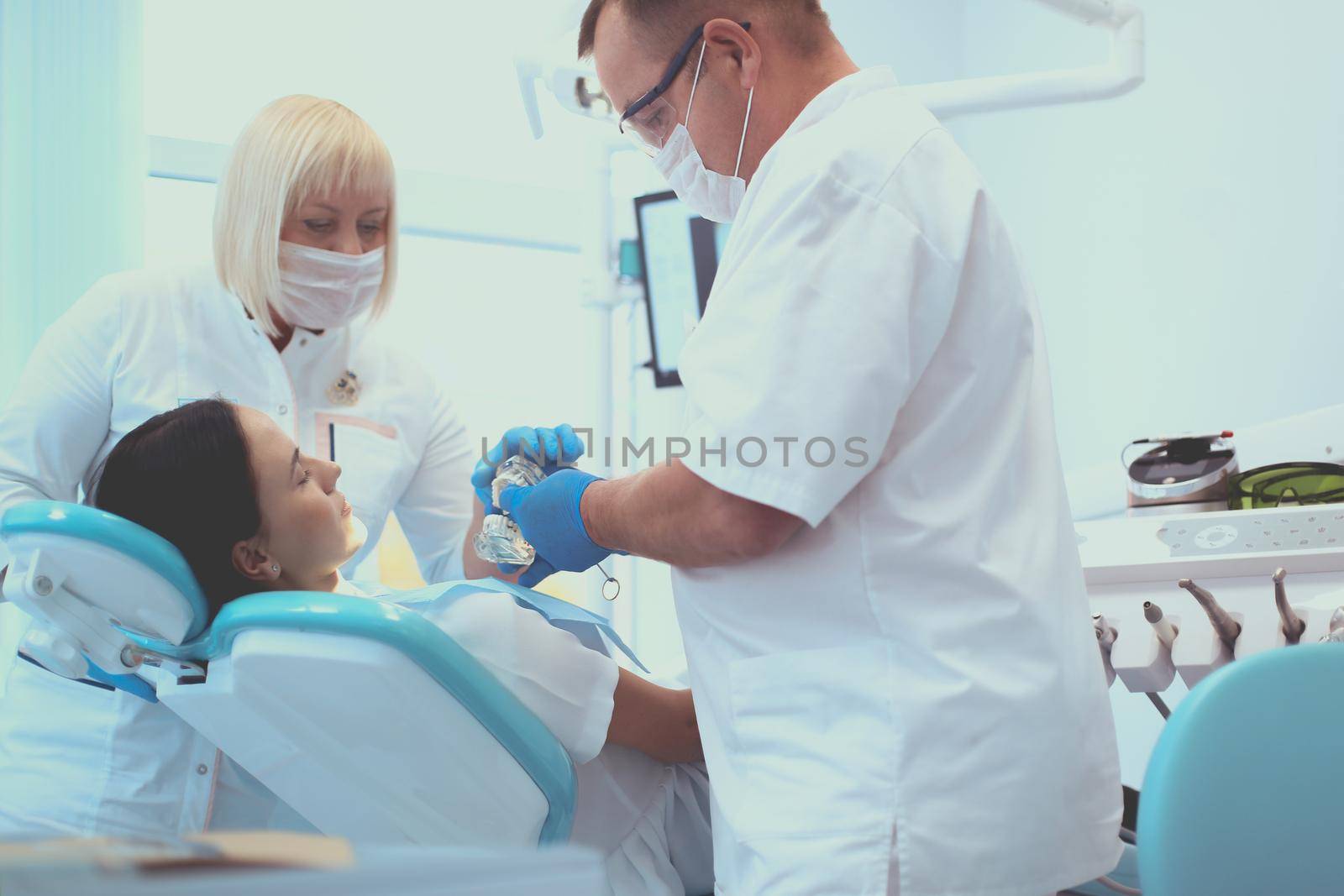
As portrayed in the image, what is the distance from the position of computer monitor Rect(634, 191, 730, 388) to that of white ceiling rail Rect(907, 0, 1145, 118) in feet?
2.67

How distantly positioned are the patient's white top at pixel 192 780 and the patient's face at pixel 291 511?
24 centimetres

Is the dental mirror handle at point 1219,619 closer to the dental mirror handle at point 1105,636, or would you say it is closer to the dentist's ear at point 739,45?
the dental mirror handle at point 1105,636

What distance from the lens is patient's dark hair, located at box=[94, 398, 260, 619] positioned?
129cm

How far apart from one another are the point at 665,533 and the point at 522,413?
2278mm

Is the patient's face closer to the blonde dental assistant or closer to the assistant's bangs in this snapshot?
the blonde dental assistant

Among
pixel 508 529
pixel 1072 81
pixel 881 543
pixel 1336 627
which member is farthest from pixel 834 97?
pixel 1072 81

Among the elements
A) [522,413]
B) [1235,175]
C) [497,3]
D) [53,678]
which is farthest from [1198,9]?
[53,678]

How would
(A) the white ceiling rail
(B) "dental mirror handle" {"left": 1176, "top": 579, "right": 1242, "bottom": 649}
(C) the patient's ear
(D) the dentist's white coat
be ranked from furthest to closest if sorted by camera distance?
1. (A) the white ceiling rail
2. (B) "dental mirror handle" {"left": 1176, "top": 579, "right": 1242, "bottom": 649}
3. (C) the patient's ear
4. (D) the dentist's white coat

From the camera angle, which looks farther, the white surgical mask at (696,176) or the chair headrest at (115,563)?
the white surgical mask at (696,176)

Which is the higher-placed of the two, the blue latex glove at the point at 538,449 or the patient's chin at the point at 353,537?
the blue latex glove at the point at 538,449

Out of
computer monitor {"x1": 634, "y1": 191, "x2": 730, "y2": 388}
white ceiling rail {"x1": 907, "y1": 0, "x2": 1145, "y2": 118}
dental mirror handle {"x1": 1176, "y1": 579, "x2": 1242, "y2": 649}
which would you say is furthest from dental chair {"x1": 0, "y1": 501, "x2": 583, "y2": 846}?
computer monitor {"x1": 634, "y1": 191, "x2": 730, "y2": 388}

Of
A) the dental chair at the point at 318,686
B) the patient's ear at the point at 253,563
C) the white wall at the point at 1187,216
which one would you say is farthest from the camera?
the white wall at the point at 1187,216

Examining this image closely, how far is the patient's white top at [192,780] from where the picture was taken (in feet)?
3.99

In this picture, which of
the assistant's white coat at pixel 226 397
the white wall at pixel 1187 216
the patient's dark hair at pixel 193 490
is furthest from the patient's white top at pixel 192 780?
the white wall at pixel 1187 216
